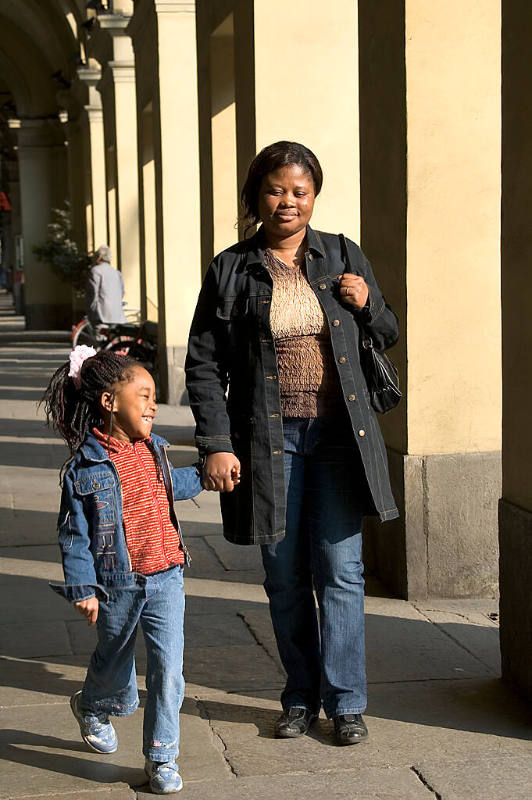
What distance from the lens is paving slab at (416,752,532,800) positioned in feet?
11.4

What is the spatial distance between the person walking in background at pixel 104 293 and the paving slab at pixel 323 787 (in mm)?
12379

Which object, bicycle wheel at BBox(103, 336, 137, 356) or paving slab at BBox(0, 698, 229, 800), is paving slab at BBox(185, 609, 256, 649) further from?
bicycle wheel at BBox(103, 336, 137, 356)

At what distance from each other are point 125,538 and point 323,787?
91 centimetres

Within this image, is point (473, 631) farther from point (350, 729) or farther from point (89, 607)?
point (89, 607)

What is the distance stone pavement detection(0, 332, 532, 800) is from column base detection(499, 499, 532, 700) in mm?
114

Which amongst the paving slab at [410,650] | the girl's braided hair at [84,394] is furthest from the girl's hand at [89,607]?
the paving slab at [410,650]

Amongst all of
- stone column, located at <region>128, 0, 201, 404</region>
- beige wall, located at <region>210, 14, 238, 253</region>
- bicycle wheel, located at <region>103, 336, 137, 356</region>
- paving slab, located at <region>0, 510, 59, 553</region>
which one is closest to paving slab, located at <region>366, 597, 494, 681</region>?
paving slab, located at <region>0, 510, 59, 553</region>

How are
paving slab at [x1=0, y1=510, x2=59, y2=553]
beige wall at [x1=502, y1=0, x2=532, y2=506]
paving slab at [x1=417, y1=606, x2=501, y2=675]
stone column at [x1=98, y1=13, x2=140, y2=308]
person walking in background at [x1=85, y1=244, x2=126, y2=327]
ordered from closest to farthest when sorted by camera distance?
beige wall at [x1=502, y1=0, x2=532, y2=506], paving slab at [x1=417, y1=606, x2=501, y2=675], paving slab at [x1=0, y1=510, x2=59, y2=553], person walking in background at [x1=85, y1=244, x2=126, y2=327], stone column at [x1=98, y1=13, x2=140, y2=308]

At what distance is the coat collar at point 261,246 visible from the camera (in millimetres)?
3839

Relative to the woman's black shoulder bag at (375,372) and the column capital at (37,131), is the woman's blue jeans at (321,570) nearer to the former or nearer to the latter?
the woman's black shoulder bag at (375,372)

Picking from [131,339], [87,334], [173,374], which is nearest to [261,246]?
[173,374]

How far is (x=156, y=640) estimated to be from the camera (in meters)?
3.52

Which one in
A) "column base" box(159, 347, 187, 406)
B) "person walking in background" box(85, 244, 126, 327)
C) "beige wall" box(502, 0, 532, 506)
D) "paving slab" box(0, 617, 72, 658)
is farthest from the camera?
"person walking in background" box(85, 244, 126, 327)

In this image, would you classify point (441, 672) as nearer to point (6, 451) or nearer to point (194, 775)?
point (194, 775)
